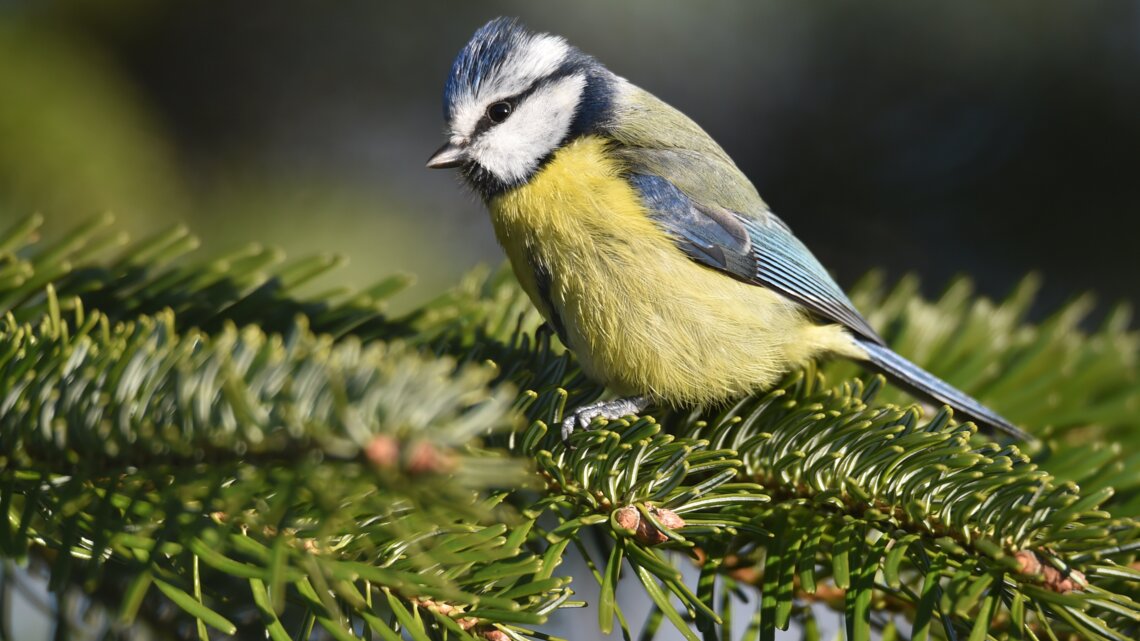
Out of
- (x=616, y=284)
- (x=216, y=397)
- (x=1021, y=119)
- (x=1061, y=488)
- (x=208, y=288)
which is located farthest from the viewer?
(x=1021, y=119)

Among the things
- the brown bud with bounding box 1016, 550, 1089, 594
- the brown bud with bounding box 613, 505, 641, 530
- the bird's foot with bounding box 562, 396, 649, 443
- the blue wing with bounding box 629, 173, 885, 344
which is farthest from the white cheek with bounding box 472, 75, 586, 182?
Answer: the brown bud with bounding box 1016, 550, 1089, 594

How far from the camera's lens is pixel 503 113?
1.37m

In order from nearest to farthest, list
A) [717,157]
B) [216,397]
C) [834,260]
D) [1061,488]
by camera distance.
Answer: [216,397]
[1061,488]
[717,157]
[834,260]

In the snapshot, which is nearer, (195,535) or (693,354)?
(195,535)

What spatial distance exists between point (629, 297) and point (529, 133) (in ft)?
1.11

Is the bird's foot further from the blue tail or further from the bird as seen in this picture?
the blue tail

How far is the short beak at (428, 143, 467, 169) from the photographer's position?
1.31 meters

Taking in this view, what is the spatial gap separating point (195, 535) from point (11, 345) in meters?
0.28

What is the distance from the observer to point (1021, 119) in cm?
166

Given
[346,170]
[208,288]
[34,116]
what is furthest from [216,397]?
[346,170]

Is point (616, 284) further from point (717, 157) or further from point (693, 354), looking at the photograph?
point (717, 157)

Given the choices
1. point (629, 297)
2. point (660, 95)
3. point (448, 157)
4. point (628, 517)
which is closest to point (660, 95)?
point (660, 95)

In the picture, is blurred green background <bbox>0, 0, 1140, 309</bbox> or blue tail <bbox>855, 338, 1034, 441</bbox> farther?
blurred green background <bbox>0, 0, 1140, 309</bbox>

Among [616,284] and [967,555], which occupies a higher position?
[616,284]
